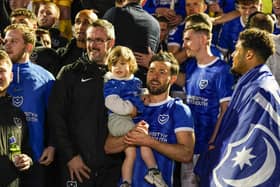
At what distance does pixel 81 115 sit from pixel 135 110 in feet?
1.78

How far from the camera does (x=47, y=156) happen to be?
6113 millimetres

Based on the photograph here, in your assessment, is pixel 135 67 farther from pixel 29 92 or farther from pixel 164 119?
pixel 29 92

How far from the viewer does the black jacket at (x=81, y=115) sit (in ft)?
19.8

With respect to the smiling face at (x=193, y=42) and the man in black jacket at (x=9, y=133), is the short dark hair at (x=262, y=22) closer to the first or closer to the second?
the smiling face at (x=193, y=42)

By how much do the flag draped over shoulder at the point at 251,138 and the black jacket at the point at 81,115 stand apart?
1.06 metres

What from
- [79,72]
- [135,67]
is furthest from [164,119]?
[79,72]

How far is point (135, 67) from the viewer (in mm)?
5965

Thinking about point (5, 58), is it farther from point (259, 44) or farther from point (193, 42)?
point (259, 44)

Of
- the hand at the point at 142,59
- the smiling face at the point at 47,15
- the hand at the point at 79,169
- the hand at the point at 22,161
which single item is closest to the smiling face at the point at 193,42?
the hand at the point at 142,59

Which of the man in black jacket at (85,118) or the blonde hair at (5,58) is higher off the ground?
the blonde hair at (5,58)

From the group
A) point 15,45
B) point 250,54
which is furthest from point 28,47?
point 250,54

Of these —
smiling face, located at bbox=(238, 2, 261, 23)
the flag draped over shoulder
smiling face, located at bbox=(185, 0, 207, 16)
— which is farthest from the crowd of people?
smiling face, located at bbox=(185, 0, 207, 16)

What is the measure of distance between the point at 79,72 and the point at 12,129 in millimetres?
895

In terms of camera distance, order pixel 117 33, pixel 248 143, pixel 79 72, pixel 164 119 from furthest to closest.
Result: pixel 117 33
pixel 79 72
pixel 164 119
pixel 248 143
